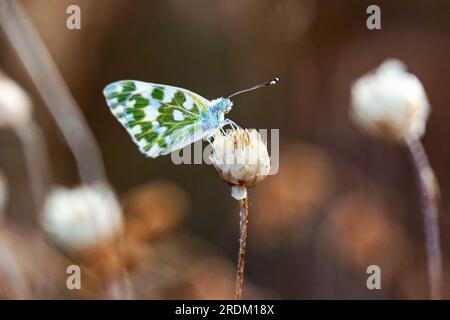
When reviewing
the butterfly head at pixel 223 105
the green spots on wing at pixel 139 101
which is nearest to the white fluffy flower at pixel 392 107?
the butterfly head at pixel 223 105

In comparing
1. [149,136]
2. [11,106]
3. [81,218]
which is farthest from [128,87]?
[11,106]

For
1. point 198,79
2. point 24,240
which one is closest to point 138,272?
point 24,240

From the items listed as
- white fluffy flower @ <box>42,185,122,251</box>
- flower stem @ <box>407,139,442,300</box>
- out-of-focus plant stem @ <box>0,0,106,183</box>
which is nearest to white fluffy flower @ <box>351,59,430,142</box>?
flower stem @ <box>407,139,442,300</box>

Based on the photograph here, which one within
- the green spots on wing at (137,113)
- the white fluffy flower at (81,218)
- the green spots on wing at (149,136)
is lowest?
the white fluffy flower at (81,218)

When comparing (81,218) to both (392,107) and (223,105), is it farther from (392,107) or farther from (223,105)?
(392,107)

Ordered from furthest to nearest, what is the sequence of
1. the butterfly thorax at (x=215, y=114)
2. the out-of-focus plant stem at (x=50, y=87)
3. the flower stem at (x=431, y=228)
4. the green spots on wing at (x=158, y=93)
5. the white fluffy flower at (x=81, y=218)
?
the out-of-focus plant stem at (x=50, y=87), the green spots on wing at (x=158, y=93), the butterfly thorax at (x=215, y=114), the white fluffy flower at (x=81, y=218), the flower stem at (x=431, y=228)

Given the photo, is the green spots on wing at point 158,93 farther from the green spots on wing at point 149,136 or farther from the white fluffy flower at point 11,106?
the white fluffy flower at point 11,106

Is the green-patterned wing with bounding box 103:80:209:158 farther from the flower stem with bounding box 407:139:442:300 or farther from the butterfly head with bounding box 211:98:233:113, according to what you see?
the flower stem with bounding box 407:139:442:300
